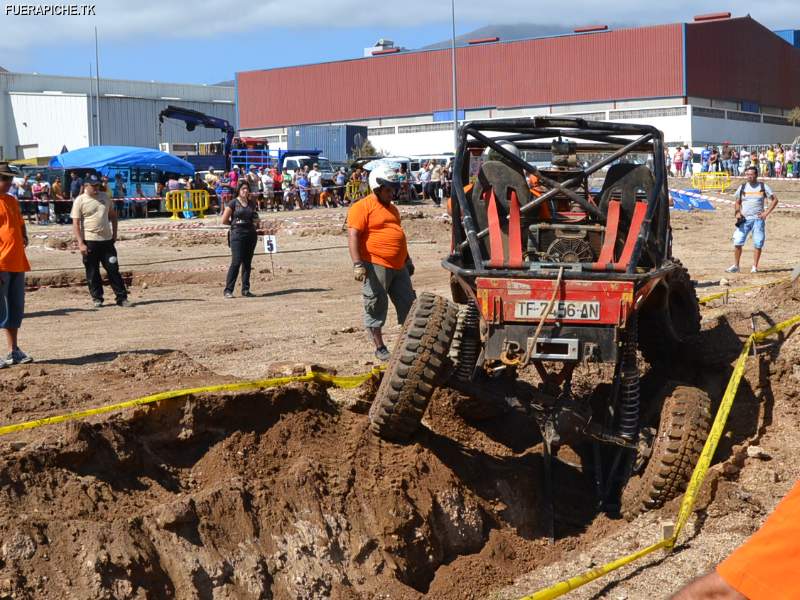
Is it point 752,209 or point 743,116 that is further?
point 743,116

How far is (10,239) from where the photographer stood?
363 inches

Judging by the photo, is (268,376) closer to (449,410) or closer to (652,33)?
(449,410)

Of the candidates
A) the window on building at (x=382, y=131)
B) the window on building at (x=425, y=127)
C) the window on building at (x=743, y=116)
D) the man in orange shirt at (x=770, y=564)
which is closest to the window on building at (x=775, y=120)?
the window on building at (x=743, y=116)

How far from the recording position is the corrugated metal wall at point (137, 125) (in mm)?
58084

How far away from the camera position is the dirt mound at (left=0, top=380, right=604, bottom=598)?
5.34 m

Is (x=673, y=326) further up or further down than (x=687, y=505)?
further up

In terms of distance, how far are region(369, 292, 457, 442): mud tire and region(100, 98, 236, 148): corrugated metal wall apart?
51.3m

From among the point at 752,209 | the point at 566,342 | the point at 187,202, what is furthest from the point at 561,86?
the point at 566,342

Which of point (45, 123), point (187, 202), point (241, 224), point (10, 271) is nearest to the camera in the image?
point (10, 271)

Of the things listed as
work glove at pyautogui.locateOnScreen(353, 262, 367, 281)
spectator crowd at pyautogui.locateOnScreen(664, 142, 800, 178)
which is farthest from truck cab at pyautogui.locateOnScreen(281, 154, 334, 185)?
work glove at pyautogui.locateOnScreen(353, 262, 367, 281)

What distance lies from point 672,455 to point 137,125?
2242 inches

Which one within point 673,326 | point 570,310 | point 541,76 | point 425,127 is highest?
point 541,76

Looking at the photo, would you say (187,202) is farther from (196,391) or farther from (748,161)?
(196,391)

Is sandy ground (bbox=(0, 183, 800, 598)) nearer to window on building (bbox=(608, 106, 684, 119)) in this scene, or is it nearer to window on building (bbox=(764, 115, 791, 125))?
window on building (bbox=(608, 106, 684, 119))
